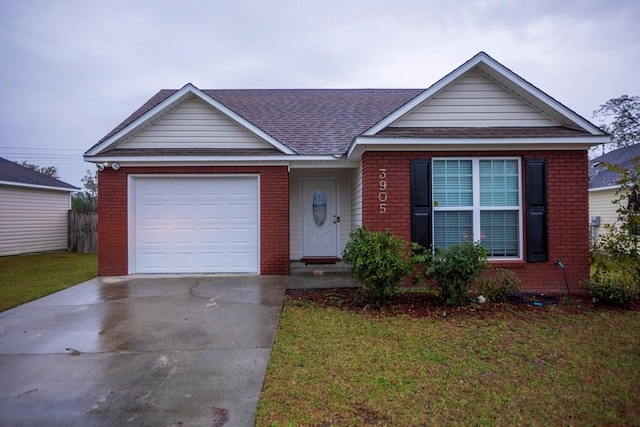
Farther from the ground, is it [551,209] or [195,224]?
[551,209]

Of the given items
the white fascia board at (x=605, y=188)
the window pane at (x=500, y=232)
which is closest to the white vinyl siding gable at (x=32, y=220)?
the window pane at (x=500, y=232)

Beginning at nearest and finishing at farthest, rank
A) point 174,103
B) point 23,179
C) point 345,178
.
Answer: point 174,103 → point 345,178 → point 23,179

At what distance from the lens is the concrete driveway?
2818 mm

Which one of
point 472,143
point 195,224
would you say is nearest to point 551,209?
point 472,143

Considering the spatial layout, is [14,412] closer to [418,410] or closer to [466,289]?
[418,410]

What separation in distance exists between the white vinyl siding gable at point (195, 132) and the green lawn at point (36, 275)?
361 centimetres

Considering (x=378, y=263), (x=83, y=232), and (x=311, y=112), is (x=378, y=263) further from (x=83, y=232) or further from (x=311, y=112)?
(x=83, y=232)

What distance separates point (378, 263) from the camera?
5.64 metres

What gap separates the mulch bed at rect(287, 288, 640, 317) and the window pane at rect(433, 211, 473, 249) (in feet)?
3.74

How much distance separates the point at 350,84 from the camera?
146 ft

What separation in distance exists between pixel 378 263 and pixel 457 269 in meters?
1.29

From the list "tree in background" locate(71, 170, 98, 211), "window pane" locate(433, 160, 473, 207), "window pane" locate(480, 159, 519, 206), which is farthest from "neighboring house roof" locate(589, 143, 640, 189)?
"tree in background" locate(71, 170, 98, 211)

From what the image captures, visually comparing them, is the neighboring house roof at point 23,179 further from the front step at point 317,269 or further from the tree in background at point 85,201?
the front step at point 317,269

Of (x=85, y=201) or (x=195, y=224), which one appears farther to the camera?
(x=85, y=201)
